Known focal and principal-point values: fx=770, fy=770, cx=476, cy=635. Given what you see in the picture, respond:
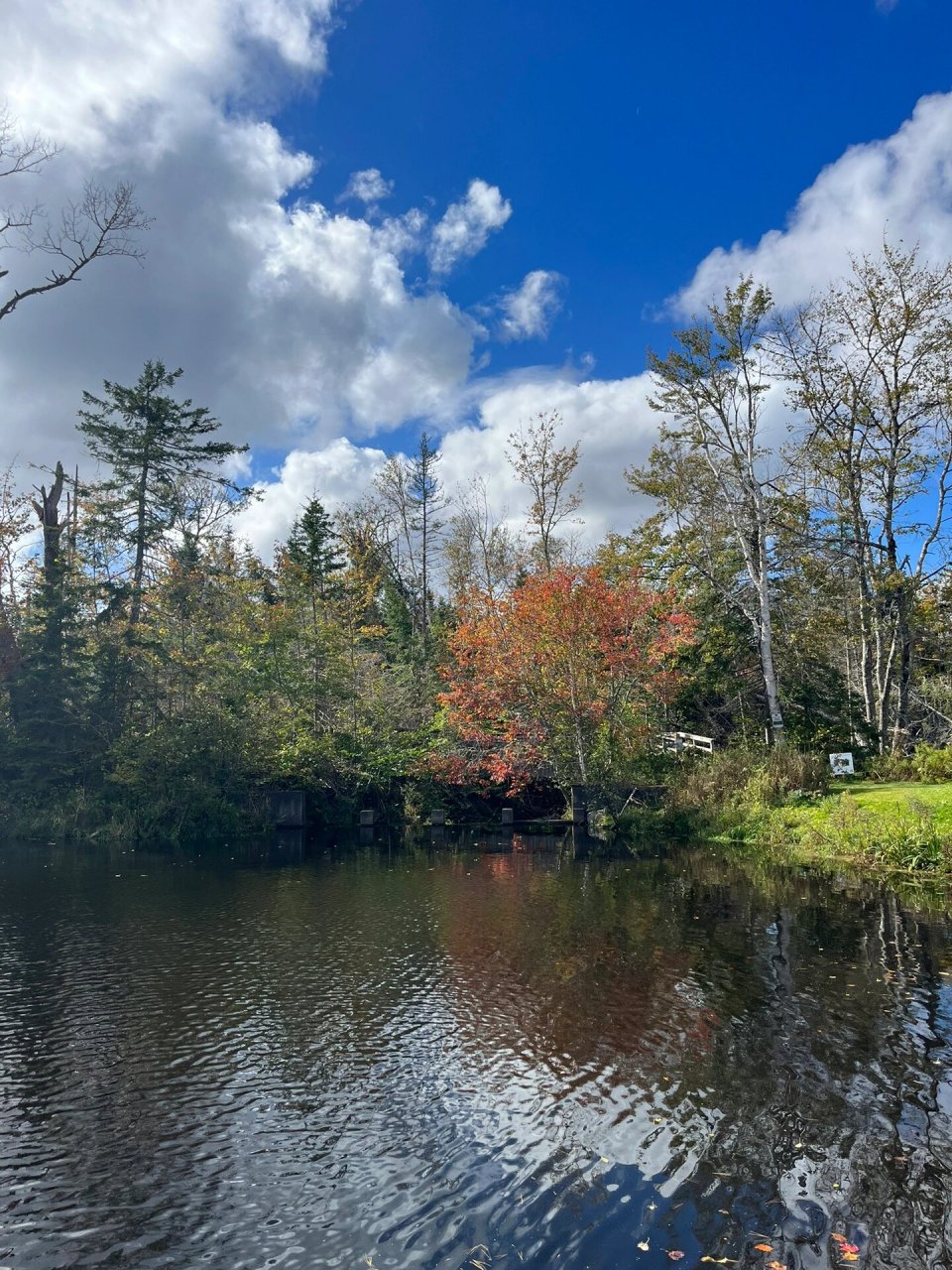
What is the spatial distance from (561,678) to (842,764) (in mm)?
8097

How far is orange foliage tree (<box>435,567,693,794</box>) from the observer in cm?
2333

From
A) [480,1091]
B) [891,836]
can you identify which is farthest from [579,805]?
[480,1091]

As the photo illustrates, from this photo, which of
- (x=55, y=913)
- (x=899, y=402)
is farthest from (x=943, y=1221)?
(x=899, y=402)

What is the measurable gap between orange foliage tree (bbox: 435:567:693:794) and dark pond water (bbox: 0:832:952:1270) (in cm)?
1181

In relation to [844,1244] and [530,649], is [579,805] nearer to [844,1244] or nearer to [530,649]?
[530,649]

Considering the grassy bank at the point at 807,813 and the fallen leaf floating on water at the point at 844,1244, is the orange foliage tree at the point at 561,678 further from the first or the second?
the fallen leaf floating on water at the point at 844,1244

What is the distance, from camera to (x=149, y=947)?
10312 millimetres

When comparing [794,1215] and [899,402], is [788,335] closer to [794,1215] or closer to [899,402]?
[899,402]

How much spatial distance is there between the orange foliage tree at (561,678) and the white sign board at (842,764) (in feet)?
17.9

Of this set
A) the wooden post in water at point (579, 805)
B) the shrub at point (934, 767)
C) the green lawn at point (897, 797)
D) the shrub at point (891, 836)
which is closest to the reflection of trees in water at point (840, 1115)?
the shrub at point (891, 836)

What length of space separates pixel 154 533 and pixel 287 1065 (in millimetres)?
29041

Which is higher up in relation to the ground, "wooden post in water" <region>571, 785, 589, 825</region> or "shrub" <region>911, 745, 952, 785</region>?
"shrub" <region>911, 745, 952, 785</region>

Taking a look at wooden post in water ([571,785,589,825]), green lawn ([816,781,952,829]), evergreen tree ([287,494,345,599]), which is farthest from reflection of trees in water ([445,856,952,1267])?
evergreen tree ([287,494,345,599])

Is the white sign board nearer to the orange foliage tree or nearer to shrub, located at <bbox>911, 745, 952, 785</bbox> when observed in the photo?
shrub, located at <bbox>911, 745, 952, 785</bbox>
